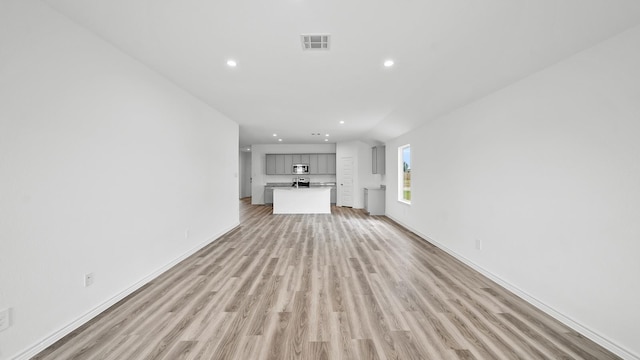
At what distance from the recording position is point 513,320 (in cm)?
204

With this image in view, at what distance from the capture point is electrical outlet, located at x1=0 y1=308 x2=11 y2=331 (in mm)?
1446

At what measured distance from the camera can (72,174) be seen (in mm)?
1878

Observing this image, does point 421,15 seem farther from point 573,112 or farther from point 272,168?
point 272,168

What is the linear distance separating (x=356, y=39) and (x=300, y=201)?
6.01 m

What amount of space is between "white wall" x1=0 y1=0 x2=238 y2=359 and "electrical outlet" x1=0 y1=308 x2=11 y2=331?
37 millimetres

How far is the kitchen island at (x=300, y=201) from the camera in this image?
7633mm

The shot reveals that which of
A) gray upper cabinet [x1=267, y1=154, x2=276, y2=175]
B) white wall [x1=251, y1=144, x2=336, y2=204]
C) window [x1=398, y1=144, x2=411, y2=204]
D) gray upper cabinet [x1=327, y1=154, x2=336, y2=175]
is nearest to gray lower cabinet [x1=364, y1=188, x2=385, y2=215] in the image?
window [x1=398, y1=144, x2=411, y2=204]

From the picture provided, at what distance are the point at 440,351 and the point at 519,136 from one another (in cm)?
231

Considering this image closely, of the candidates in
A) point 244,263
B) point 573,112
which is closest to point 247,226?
point 244,263

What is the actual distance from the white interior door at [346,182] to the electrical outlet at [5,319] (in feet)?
26.2

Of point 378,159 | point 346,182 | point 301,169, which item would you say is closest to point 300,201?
point 346,182

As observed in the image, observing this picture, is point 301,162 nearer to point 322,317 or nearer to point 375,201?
point 375,201

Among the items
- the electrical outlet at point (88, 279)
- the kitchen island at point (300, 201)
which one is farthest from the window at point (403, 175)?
the electrical outlet at point (88, 279)

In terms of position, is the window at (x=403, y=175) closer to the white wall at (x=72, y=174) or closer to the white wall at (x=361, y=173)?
the white wall at (x=361, y=173)
